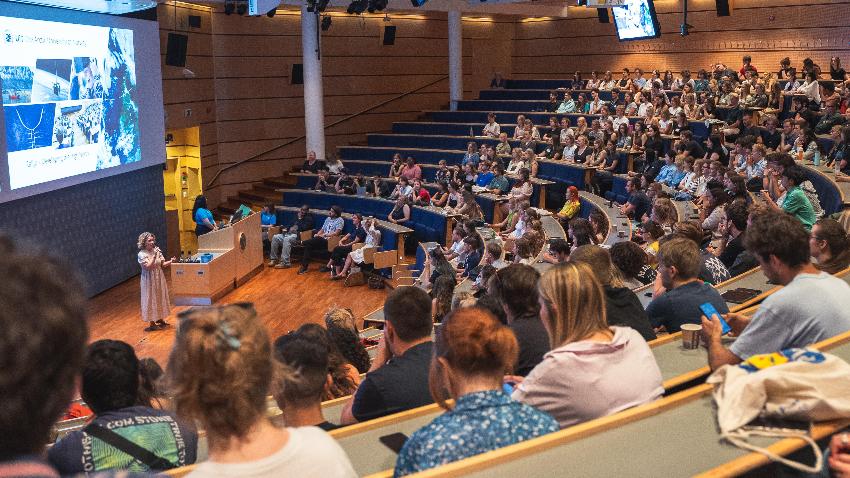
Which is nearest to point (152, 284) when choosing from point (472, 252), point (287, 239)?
point (287, 239)

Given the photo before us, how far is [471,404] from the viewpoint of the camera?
6.41 ft

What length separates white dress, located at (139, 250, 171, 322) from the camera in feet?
31.2

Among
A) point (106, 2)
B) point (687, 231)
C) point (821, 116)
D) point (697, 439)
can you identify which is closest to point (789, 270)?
point (697, 439)

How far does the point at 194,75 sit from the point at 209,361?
534 inches

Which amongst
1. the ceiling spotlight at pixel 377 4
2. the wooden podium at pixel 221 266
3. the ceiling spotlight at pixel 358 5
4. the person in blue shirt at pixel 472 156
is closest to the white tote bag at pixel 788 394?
the wooden podium at pixel 221 266

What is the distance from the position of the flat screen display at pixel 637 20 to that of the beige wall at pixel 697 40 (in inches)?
108

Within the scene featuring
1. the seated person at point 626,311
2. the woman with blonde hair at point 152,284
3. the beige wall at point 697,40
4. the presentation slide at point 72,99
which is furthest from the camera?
the beige wall at point 697,40

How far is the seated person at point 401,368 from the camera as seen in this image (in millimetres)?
2711

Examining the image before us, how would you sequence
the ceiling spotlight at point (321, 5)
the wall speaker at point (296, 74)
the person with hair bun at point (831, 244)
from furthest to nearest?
the wall speaker at point (296, 74) < the ceiling spotlight at point (321, 5) < the person with hair bun at point (831, 244)

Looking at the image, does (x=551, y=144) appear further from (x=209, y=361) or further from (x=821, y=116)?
(x=209, y=361)

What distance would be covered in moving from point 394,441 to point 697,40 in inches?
669

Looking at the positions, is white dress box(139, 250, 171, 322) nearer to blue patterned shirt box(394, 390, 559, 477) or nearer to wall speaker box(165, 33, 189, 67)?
wall speaker box(165, 33, 189, 67)

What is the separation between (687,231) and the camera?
509 cm

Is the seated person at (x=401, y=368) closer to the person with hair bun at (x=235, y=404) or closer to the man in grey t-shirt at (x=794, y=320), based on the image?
the man in grey t-shirt at (x=794, y=320)
